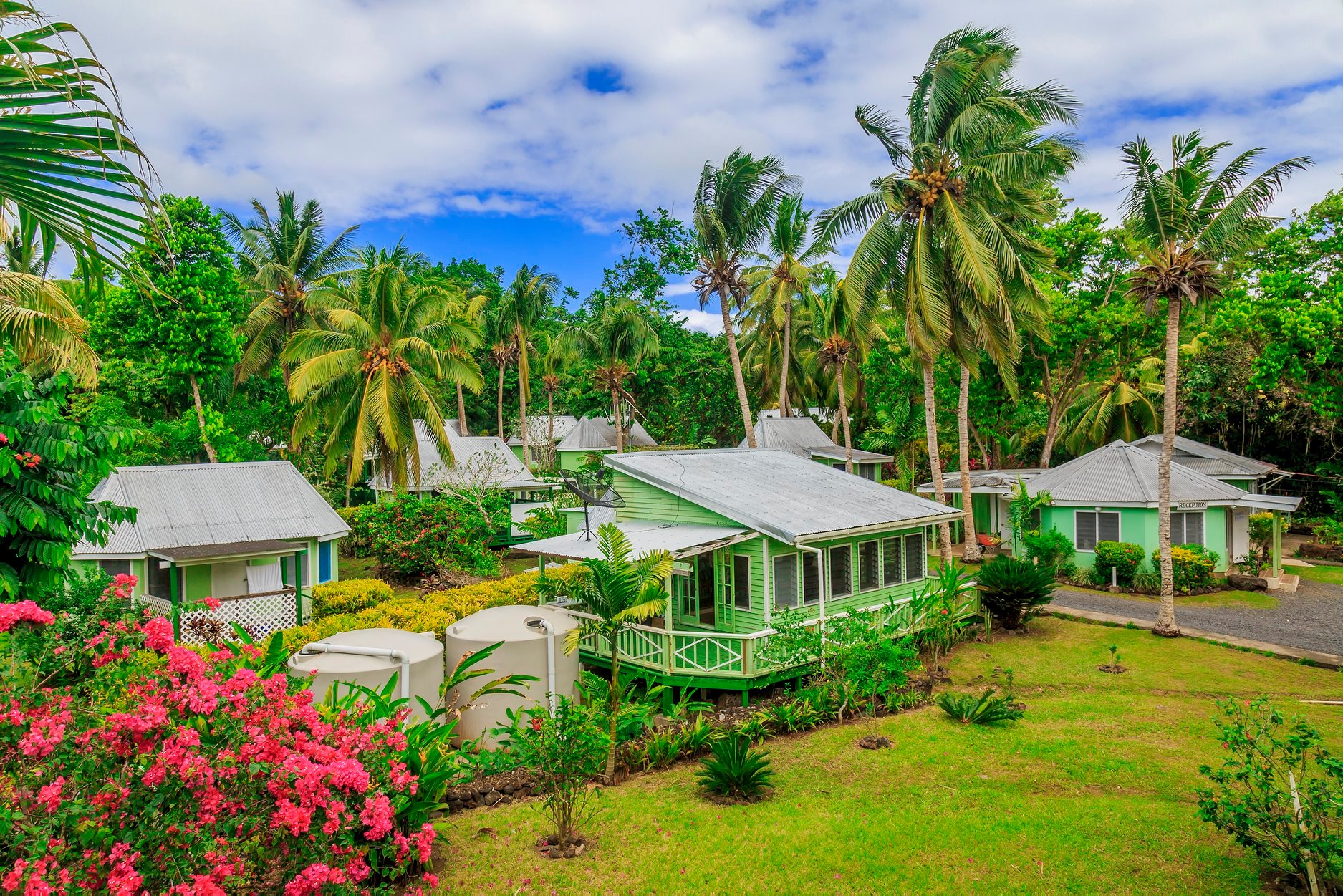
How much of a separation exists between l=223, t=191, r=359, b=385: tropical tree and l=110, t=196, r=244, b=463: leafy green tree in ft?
15.5

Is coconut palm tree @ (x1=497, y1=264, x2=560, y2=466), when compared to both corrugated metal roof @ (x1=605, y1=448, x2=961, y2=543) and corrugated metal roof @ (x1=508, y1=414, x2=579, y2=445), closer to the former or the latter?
corrugated metal roof @ (x1=508, y1=414, x2=579, y2=445)

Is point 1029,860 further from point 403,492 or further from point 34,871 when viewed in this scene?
point 403,492

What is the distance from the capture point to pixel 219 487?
19391 mm

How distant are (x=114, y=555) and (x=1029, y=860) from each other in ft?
60.9

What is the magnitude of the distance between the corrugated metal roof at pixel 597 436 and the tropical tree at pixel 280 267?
20059 mm

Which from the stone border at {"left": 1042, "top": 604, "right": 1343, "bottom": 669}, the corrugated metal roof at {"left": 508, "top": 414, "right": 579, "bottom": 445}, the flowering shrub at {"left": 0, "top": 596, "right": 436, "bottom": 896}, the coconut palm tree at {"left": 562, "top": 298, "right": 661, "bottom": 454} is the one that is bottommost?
the stone border at {"left": 1042, "top": 604, "right": 1343, "bottom": 669}

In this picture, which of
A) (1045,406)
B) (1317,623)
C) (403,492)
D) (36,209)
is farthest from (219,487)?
(1045,406)

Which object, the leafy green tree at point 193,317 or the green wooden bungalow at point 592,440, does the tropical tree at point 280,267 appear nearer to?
the leafy green tree at point 193,317

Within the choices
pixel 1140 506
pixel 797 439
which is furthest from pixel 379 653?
pixel 797 439

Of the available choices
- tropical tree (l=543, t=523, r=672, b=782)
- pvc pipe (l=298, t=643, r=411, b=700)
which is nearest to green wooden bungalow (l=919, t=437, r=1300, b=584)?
tropical tree (l=543, t=523, r=672, b=782)

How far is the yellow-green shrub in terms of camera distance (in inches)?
669

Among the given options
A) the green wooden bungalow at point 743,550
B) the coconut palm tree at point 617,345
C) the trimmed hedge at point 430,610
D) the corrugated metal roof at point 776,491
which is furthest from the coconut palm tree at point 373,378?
the coconut palm tree at point 617,345

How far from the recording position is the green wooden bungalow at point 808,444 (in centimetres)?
4028

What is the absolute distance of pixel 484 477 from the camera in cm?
3092
